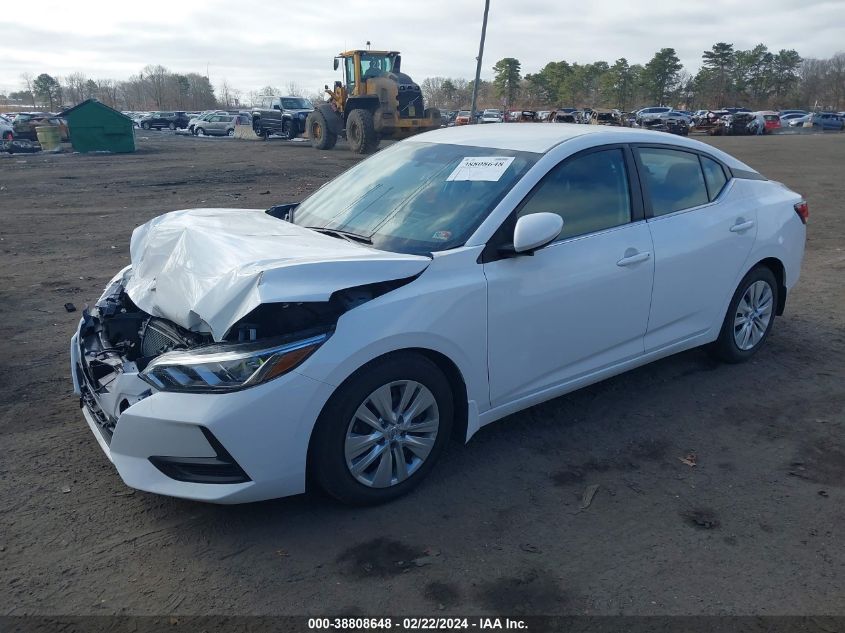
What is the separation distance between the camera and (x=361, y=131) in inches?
955

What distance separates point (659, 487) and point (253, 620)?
206 cm

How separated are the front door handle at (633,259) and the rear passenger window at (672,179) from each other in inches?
14.0

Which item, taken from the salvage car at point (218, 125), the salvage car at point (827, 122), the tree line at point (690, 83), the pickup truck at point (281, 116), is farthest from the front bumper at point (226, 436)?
the tree line at point (690, 83)

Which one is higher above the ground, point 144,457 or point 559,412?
point 144,457

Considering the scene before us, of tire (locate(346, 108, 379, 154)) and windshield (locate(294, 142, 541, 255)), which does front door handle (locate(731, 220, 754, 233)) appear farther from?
tire (locate(346, 108, 379, 154))

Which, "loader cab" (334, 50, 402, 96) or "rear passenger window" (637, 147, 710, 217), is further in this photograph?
"loader cab" (334, 50, 402, 96)

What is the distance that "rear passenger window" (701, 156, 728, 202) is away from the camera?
4.73m

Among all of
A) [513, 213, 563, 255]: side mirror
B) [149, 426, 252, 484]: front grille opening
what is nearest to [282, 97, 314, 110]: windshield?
[513, 213, 563, 255]: side mirror

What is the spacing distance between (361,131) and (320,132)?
4421mm

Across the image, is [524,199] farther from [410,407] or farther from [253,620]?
[253,620]

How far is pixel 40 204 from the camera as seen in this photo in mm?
13328

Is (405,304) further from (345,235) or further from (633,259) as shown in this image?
(633,259)

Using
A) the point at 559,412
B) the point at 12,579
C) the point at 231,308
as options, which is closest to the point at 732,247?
the point at 559,412

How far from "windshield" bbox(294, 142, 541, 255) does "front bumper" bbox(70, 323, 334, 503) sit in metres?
1.03
